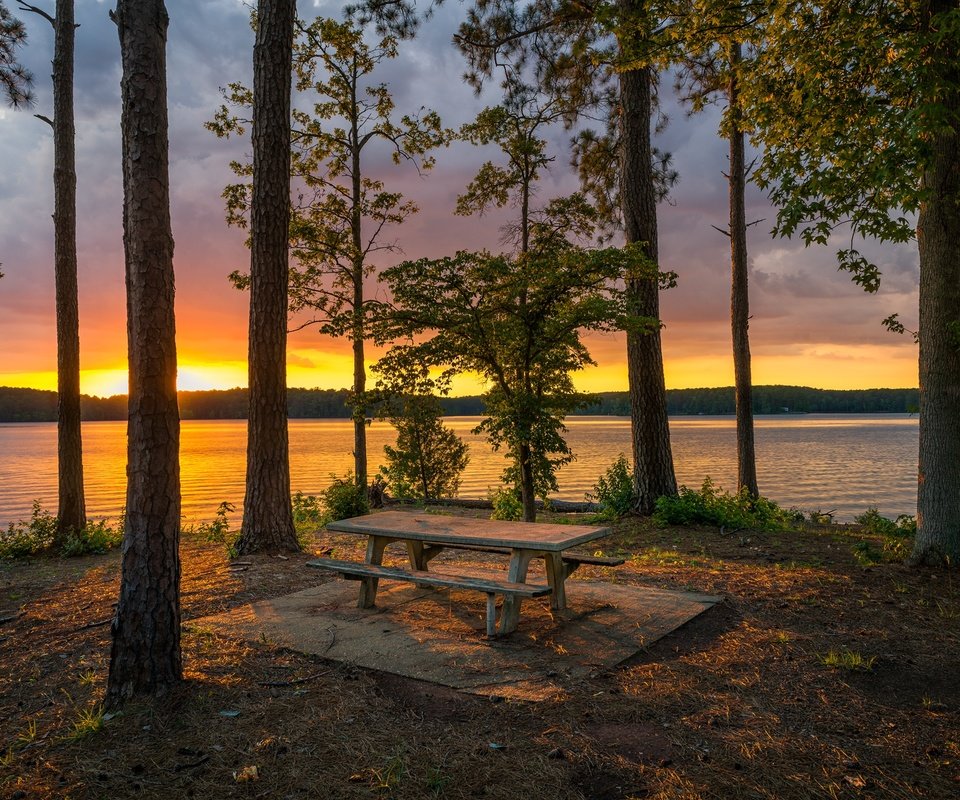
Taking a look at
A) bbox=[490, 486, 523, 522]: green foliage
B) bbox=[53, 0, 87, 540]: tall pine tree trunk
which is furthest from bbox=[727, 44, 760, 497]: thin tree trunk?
bbox=[53, 0, 87, 540]: tall pine tree trunk

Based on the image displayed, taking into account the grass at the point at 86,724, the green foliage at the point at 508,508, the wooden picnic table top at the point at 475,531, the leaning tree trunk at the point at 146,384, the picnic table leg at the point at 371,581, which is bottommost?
the green foliage at the point at 508,508

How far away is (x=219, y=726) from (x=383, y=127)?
1293cm

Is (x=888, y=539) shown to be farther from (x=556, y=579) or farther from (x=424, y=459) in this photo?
(x=424, y=459)

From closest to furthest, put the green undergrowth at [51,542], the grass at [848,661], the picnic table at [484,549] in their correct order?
the grass at [848,661], the picnic table at [484,549], the green undergrowth at [51,542]

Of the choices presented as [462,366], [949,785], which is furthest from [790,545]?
[949,785]

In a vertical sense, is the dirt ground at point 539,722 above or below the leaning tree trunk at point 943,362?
below

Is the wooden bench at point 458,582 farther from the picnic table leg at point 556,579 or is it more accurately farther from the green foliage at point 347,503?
the green foliage at point 347,503

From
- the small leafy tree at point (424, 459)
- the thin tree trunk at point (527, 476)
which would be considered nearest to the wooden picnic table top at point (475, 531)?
the thin tree trunk at point (527, 476)

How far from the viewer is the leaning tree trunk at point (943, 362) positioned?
647cm

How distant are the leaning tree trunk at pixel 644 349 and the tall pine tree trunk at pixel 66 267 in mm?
8329

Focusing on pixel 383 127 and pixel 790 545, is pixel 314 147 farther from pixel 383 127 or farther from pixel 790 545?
pixel 790 545

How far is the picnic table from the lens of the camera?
4.54m

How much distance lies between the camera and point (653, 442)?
1009 cm

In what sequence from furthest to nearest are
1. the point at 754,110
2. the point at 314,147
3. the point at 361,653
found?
the point at 314,147
the point at 754,110
the point at 361,653
